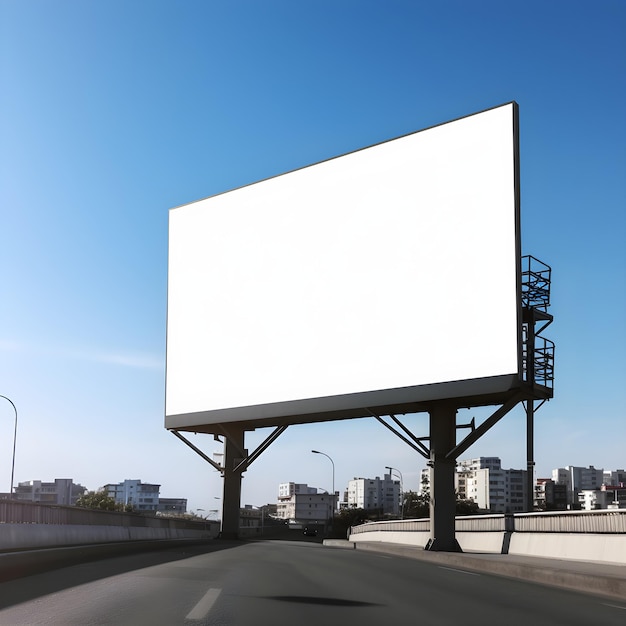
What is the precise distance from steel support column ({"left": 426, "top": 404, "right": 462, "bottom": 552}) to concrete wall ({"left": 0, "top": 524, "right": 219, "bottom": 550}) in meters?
10.6

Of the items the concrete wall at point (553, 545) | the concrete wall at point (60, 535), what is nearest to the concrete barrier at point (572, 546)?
the concrete wall at point (553, 545)

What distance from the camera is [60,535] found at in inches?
816

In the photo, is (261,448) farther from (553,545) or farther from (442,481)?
(553,545)

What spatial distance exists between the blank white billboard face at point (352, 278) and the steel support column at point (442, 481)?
1780 millimetres

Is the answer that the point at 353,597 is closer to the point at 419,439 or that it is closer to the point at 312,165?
the point at 419,439

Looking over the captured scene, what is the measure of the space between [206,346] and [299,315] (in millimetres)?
6497

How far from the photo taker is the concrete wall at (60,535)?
16.6 m

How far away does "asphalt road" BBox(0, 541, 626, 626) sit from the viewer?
24.7 ft

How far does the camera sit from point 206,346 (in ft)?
122

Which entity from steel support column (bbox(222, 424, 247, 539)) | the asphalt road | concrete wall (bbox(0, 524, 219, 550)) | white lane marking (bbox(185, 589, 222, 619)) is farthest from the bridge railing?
steel support column (bbox(222, 424, 247, 539))

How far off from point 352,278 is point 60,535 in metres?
14.6

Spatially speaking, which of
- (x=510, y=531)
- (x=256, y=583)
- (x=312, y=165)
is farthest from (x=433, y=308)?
(x=256, y=583)

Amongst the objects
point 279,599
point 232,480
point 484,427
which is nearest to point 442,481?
point 484,427

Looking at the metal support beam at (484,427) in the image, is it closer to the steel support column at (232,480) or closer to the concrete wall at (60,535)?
the concrete wall at (60,535)
